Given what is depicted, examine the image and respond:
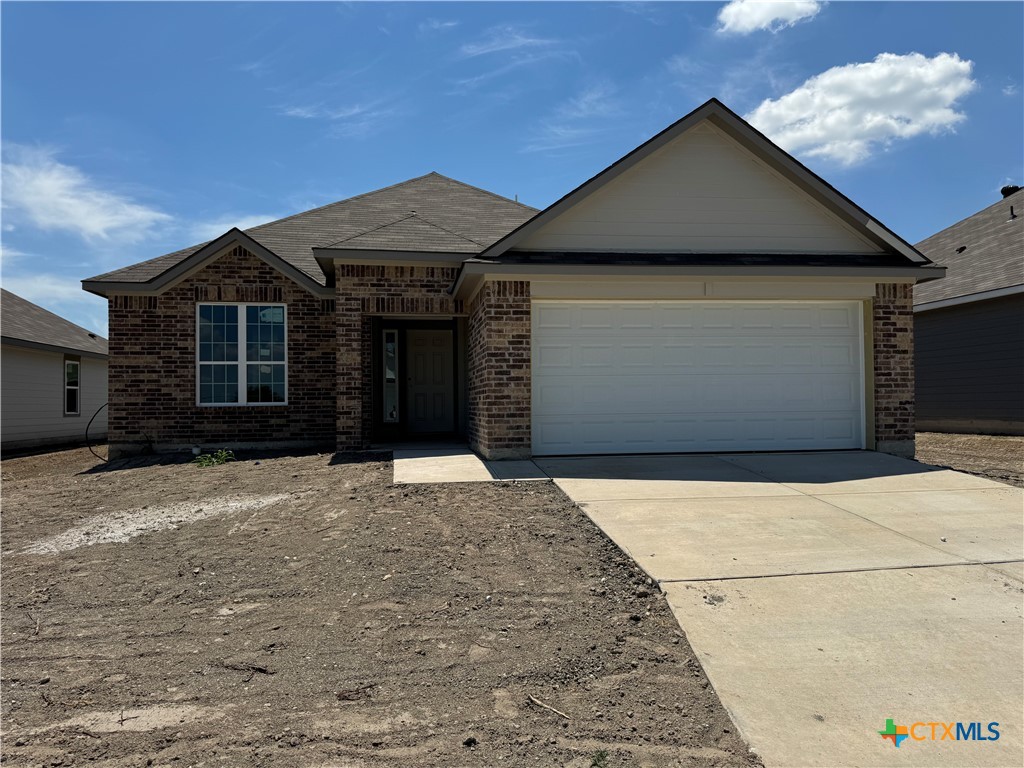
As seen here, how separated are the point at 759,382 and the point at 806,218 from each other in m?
2.89

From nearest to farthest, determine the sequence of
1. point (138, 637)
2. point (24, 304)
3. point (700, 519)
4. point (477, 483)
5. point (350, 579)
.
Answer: point (138, 637), point (350, 579), point (700, 519), point (477, 483), point (24, 304)

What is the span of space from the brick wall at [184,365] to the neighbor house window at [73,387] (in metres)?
8.65

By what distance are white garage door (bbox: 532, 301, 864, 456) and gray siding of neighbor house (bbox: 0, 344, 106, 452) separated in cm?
1487

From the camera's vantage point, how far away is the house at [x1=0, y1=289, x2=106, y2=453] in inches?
627

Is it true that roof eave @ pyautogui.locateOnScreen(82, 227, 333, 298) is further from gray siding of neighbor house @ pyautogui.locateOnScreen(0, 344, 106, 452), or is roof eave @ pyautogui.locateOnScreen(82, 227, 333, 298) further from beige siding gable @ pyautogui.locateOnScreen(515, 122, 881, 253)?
gray siding of neighbor house @ pyautogui.locateOnScreen(0, 344, 106, 452)

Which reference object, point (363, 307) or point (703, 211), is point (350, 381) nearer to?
point (363, 307)

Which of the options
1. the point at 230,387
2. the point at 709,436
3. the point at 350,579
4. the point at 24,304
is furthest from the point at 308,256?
the point at 24,304

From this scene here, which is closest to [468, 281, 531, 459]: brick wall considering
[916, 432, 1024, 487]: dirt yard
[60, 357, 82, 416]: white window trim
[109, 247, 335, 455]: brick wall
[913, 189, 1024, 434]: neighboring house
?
[109, 247, 335, 455]: brick wall

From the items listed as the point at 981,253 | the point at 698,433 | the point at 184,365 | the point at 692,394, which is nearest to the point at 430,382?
the point at 184,365

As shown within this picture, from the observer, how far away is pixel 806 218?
10008 mm

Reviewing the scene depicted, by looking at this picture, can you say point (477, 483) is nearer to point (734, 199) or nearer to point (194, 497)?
point (194, 497)

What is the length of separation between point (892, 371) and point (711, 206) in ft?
12.4

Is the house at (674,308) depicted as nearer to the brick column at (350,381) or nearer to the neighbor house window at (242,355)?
the brick column at (350,381)

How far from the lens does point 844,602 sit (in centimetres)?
397
